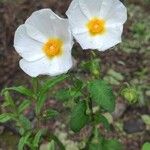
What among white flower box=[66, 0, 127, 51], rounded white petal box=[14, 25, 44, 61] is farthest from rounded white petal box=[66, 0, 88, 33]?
rounded white petal box=[14, 25, 44, 61]

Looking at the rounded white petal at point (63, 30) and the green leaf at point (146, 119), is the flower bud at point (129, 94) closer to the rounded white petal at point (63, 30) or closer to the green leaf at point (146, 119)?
the rounded white petal at point (63, 30)

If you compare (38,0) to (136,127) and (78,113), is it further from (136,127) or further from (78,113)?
(78,113)

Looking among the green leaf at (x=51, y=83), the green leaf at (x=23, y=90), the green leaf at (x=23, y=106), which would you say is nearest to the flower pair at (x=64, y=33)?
the green leaf at (x=51, y=83)

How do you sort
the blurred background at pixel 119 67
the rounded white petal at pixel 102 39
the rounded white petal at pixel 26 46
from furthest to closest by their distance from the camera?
the blurred background at pixel 119 67
the rounded white petal at pixel 26 46
the rounded white petal at pixel 102 39

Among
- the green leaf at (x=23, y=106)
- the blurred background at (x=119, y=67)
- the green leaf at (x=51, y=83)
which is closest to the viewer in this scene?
the green leaf at (x=51, y=83)

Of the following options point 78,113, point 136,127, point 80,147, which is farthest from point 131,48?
point 78,113

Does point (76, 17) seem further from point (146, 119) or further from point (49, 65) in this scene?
point (146, 119)
